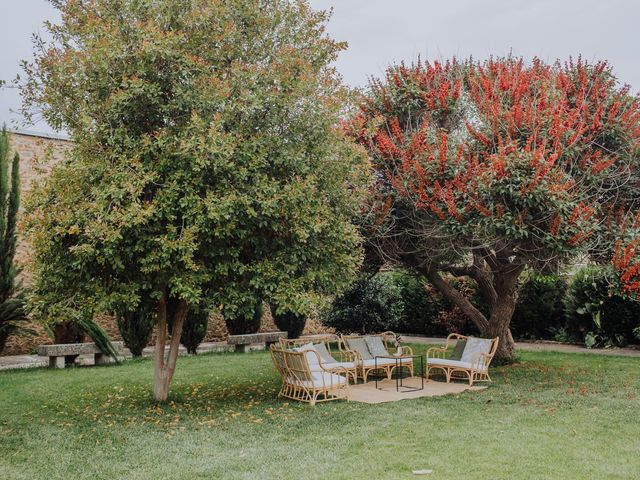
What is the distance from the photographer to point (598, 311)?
Answer: 13805mm

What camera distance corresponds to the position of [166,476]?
4867mm

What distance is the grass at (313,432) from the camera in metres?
4.98

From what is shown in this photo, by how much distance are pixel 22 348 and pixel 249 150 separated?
10110 mm

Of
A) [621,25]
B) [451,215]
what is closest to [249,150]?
[451,215]

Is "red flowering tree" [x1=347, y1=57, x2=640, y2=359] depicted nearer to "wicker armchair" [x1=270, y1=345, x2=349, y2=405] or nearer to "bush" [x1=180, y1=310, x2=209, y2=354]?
"wicker armchair" [x1=270, y1=345, x2=349, y2=405]

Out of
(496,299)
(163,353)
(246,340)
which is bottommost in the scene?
(246,340)

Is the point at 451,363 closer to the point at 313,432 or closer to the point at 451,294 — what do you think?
the point at 451,294

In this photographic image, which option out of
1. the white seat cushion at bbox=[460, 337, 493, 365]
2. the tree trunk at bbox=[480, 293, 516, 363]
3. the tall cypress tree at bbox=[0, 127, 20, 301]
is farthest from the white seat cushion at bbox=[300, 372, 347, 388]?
the tall cypress tree at bbox=[0, 127, 20, 301]

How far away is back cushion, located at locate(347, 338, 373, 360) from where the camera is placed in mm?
10219

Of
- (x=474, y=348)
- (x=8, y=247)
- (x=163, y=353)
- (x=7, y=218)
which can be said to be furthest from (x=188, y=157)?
(x=7, y=218)

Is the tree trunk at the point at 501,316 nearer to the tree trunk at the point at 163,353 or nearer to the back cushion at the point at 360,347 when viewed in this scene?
the back cushion at the point at 360,347

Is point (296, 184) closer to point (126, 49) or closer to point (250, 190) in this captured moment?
point (250, 190)

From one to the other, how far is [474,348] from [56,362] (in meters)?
8.11

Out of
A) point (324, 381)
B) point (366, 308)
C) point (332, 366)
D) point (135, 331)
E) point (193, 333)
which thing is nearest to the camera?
point (324, 381)
